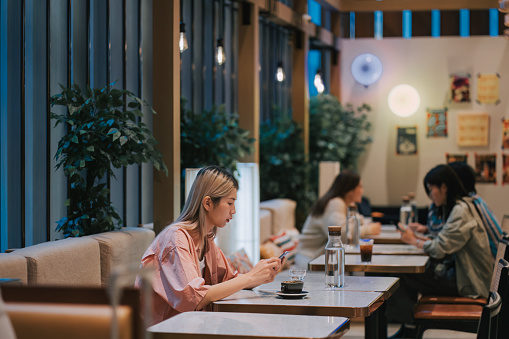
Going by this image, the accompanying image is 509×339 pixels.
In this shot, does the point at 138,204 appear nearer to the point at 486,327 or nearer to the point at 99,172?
the point at 99,172

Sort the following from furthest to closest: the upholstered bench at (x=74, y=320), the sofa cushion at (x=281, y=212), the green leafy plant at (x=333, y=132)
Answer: the green leafy plant at (x=333, y=132), the sofa cushion at (x=281, y=212), the upholstered bench at (x=74, y=320)

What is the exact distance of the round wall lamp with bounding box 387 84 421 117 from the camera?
10.5 meters

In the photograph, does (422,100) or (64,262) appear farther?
(422,100)

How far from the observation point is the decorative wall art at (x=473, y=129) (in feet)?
33.7

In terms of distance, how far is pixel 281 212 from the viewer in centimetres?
805

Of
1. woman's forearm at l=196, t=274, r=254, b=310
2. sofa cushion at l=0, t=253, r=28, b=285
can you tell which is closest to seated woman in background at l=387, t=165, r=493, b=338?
woman's forearm at l=196, t=274, r=254, b=310

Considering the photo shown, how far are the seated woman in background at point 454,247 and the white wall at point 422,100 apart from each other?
205 inches

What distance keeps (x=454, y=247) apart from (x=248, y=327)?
8.98 ft

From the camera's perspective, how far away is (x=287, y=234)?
781 centimetres

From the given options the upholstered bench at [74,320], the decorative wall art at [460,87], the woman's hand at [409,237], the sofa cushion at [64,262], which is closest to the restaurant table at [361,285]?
the sofa cushion at [64,262]

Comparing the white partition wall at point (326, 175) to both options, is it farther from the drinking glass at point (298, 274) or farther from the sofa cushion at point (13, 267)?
the sofa cushion at point (13, 267)

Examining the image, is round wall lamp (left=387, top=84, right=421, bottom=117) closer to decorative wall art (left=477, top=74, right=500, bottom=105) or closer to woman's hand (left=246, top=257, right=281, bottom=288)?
decorative wall art (left=477, top=74, right=500, bottom=105)

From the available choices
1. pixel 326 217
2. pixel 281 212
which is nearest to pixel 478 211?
pixel 326 217

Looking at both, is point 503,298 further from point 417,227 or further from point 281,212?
point 281,212
